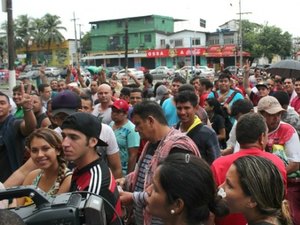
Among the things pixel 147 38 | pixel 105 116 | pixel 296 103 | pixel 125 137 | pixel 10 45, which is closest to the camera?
pixel 125 137

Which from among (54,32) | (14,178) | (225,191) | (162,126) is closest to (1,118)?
(14,178)

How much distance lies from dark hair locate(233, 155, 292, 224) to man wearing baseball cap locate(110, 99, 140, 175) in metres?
2.67

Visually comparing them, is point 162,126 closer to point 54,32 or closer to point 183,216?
point 183,216

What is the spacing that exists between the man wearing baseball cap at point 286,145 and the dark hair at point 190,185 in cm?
202

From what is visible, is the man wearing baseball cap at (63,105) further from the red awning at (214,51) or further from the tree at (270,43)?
the red awning at (214,51)

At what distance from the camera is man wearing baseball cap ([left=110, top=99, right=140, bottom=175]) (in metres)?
4.73

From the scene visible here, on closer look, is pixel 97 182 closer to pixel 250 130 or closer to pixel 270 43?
pixel 250 130

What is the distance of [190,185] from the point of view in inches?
75.6

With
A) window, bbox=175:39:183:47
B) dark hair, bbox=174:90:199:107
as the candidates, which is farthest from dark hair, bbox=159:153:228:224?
window, bbox=175:39:183:47

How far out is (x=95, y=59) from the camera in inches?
2758

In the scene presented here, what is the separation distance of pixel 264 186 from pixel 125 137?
2864 millimetres

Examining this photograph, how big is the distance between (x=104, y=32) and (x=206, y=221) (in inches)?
2821

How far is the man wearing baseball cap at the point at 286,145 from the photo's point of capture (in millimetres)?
3828

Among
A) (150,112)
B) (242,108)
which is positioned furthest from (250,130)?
(242,108)
